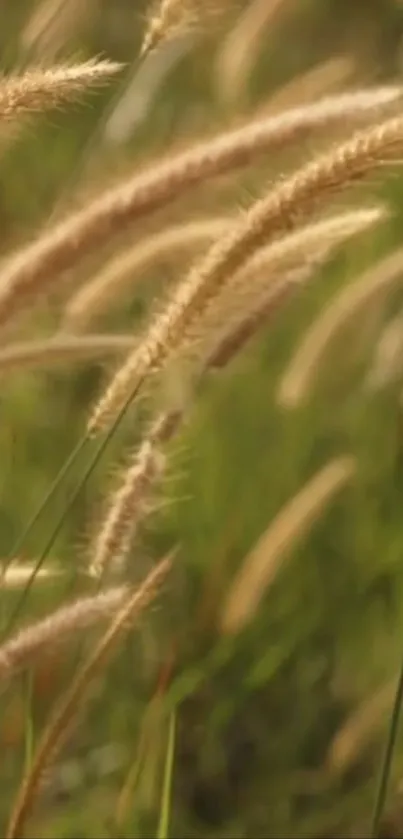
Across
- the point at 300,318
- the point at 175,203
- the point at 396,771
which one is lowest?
the point at 396,771

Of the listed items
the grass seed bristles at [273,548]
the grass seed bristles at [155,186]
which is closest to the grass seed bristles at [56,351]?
the grass seed bristles at [155,186]

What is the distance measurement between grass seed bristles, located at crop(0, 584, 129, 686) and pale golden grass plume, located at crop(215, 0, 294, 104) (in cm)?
46

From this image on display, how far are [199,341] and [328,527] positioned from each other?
1.09ft

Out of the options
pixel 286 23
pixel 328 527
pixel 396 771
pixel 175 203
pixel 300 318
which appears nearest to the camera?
pixel 175 203

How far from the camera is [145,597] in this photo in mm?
464

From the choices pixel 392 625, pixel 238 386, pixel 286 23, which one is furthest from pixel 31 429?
pixel 286 23

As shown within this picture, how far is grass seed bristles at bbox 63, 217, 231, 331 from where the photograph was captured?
1.74 feet

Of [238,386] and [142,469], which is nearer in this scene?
[142,469]

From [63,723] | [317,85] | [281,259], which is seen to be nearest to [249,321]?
[281,259]

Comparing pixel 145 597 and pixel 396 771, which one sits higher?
pixel 145 597

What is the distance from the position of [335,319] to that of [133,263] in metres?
0.14

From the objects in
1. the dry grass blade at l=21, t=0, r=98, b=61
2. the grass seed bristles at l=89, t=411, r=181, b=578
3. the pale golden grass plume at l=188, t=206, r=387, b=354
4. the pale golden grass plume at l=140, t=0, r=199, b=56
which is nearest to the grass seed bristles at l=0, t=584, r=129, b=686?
the grass seed bristles at l=89, t=411, r=181, b=578

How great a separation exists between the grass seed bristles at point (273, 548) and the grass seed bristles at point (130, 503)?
0.36 feet

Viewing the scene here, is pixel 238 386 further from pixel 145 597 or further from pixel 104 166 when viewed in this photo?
pixel 145 597
